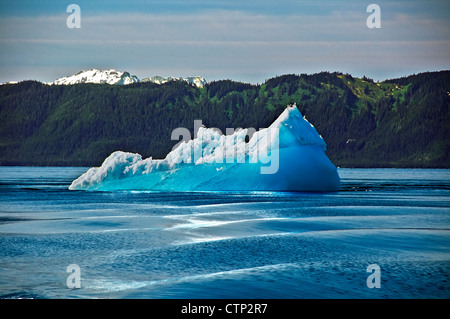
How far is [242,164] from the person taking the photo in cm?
3522

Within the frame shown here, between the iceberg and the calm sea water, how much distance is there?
29.0ft

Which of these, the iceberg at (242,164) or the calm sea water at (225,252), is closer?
the calm sea water at (225,252)

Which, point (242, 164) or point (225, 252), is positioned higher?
point (242, 164)

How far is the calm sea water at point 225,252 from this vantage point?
10.8 metres

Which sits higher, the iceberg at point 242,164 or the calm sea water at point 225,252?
the iceberg at point 242,164

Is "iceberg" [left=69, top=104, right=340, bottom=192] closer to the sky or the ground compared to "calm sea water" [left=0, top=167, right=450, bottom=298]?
closer to the sky

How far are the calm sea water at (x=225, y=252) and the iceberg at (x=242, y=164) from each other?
8828 millimetres

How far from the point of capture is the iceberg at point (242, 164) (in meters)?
35.1

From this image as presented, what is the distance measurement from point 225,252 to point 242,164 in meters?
20.5

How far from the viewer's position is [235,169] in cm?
3569

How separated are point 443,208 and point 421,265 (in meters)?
16.3

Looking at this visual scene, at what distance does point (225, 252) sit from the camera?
1481 centimetres

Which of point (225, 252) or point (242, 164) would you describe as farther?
point (242, 164)

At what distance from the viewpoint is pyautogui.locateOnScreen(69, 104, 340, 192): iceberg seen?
115ft
